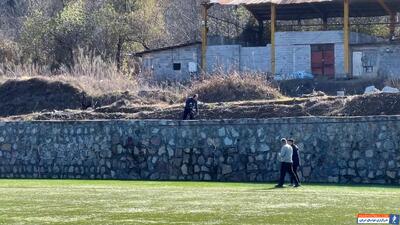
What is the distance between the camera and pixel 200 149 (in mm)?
39969

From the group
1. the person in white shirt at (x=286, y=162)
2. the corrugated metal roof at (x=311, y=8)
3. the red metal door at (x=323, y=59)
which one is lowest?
the person in white shirt at (x=286, y=162)

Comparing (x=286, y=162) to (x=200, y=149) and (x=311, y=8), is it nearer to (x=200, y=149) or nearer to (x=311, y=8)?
(x=200, y=149)

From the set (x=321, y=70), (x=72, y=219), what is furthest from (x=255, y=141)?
(x=321, y=70)

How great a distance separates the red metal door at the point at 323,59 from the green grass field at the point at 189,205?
28.7 metres

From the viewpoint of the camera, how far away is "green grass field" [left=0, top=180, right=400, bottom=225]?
2152 cm

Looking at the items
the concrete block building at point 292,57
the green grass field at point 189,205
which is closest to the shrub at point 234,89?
the concrete block building at point 292,57

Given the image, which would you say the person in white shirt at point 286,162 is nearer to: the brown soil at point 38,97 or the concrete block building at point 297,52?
the brown soil at point 38,97

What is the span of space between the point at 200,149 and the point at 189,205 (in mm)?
15333

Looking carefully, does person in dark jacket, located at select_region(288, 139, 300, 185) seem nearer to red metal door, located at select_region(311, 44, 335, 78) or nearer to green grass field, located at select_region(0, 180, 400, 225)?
green grass field, located at select_region(0, 180, 400, 225)

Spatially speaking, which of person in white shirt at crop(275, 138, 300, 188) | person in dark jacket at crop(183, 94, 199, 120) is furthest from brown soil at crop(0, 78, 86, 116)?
person in white shirt at crop(275, 138, 300, 188)

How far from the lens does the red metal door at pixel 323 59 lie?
61062 millimetres

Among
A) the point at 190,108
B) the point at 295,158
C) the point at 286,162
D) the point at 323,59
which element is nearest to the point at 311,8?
the point at 323,59

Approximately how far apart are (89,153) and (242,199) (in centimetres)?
1559

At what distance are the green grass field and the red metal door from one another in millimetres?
28705
